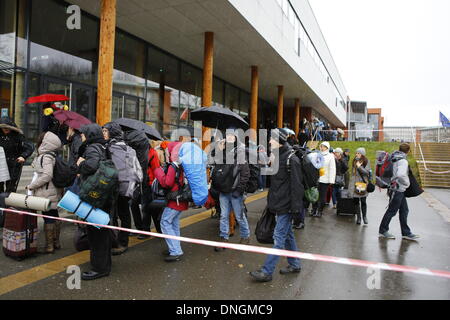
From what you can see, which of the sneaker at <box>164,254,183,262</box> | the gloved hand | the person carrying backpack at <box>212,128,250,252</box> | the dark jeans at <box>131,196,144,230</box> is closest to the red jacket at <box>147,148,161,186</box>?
the dark jeans at <box>131,196,144,230</box>

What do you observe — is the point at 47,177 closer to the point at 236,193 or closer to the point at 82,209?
the point at 82,209

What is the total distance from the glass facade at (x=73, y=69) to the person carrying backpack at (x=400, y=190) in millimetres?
9184

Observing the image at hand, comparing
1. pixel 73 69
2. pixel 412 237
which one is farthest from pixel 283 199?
pixel 73 69

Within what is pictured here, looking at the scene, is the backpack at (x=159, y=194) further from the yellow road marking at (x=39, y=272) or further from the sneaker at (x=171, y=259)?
the yellow road marking at (x=39, y=272)

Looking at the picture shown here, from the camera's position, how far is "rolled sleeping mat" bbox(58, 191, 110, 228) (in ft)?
11.8

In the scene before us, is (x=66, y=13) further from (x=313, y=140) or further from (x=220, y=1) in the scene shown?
(x=313, y=140)

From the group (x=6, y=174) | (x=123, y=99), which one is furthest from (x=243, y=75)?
(x=6, y=174)

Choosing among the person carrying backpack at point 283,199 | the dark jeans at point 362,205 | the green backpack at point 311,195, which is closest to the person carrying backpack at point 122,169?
the person carrying backpack at point 283,199

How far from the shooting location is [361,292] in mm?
3604

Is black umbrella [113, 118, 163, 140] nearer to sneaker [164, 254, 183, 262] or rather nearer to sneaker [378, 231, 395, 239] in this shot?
sneaker [164, 254, 183, 262]

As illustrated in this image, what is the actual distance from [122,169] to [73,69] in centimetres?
705

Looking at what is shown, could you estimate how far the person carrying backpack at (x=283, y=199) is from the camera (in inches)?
152

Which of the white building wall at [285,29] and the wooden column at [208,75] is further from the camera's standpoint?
the wooden column at [208,75]

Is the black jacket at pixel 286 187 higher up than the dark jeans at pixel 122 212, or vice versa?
the black jacket at pixel 286 187
